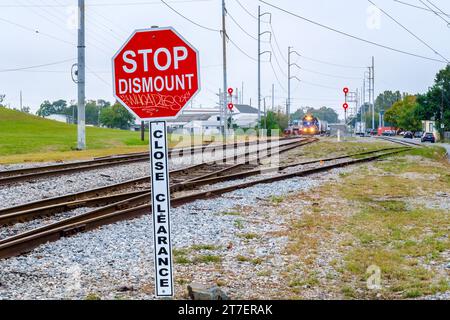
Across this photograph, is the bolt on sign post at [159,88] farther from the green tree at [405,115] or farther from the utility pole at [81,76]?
the green tree at [405,115]

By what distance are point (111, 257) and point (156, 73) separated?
147 inches

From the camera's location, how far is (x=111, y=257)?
25.0 feet

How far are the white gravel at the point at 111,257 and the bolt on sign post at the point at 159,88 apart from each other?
1.61m

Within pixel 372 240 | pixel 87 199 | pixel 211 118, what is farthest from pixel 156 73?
pixel 211 118

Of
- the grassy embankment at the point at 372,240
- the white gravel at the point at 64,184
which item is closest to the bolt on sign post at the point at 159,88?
the grassy embankment at the point at 372,240

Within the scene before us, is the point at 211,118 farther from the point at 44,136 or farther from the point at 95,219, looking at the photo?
the point at 95,219

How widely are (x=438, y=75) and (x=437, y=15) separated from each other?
6772 centimetres

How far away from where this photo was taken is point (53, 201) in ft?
39.7

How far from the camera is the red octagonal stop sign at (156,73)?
454 centimetres

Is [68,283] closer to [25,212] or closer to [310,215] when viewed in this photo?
[25,212]

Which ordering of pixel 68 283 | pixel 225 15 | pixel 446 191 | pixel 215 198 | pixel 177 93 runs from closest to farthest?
pixel 177 93
pixel 68 283
pixel 215 198
pixel 446 191
pixel 225 15

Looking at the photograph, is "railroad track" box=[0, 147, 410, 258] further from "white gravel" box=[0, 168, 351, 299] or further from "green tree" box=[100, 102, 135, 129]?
"green tree" box=[100, 102, 135, 129]

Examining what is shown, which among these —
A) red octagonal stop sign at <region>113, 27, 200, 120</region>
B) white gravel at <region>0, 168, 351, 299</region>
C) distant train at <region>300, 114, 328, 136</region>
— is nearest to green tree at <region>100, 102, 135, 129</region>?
distant train at <region>300, 114, 328, 136</region>
